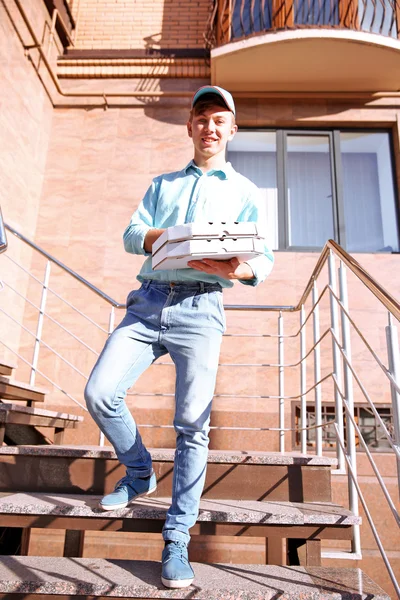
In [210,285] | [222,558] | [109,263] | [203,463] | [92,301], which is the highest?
[109,263]

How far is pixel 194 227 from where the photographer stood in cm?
150

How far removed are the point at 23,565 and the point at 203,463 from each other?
28.1 inches

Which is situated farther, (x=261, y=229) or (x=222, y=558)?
(x=222, y=558)

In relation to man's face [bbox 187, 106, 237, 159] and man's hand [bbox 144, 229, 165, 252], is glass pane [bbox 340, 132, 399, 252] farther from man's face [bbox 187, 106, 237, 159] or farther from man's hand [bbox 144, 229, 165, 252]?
man's hand [bbox 144, 229, 165, 252]

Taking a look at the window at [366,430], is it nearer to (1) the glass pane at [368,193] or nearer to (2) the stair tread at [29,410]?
(1) the glass pane at [368,193]

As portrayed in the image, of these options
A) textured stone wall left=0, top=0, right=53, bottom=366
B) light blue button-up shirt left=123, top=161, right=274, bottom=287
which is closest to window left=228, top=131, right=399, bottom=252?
textured stone wall left=0, top=0, right=53, bottom=366

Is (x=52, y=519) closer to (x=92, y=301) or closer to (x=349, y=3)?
(x=92, y=301)

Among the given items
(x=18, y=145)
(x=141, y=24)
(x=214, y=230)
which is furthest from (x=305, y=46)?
(x=214, y=230)

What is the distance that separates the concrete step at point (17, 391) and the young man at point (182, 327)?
1.22m

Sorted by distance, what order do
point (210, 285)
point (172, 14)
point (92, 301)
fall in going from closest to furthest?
point (210, 285) < point (92, 301) < point (172, 14)

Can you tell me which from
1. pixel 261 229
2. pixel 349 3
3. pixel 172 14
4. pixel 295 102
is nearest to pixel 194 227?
pixel 261 229

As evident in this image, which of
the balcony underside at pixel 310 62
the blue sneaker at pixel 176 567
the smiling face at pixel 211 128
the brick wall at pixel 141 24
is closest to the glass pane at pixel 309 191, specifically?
the balcony underside at pixel 310 62

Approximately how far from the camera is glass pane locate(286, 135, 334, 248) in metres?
5.62

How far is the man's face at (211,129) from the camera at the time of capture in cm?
184
